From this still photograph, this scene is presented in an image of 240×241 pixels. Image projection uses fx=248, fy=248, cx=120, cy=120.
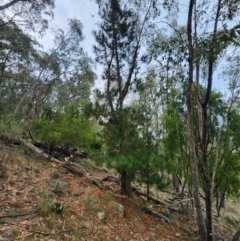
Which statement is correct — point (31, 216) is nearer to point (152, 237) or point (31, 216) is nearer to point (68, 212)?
point (68, 212)

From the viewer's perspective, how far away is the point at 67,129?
8891 millimetres

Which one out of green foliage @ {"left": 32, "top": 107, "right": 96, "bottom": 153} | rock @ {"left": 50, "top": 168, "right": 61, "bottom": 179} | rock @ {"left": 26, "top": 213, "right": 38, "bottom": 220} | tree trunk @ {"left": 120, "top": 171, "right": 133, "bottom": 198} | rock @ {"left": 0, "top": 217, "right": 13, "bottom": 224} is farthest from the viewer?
green foliage @ {"left": 32, "top": 107, "right": 96, "bottom": 153}

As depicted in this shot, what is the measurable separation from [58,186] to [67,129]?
2.90 meters

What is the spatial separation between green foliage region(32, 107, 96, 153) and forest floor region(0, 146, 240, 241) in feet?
3.89

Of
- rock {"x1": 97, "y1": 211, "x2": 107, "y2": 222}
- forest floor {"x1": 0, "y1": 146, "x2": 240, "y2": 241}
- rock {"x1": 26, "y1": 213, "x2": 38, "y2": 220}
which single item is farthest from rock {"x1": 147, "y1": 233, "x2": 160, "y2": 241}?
rock {"x1": 26, "y1": 213, "x2": 38, "y2": 220}

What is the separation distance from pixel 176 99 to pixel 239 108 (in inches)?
73.0

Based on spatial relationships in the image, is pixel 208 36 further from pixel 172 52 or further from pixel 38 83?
pixel 38 83

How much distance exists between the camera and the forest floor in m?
4.43

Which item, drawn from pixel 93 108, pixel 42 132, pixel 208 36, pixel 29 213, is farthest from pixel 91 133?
pixel 208 36

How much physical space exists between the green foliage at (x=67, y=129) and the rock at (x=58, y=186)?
7.85 ft

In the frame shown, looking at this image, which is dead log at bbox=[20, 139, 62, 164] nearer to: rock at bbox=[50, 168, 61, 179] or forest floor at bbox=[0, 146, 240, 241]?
forest floor at bbox=[0, 146, 240, 241]

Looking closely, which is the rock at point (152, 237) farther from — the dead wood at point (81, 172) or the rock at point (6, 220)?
→ the rock at point (6, 220)

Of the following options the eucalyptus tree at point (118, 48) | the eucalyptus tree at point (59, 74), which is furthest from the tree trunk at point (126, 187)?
the eucalyptus tree at point (59, 74)

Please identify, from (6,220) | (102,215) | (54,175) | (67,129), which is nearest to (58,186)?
(54,175)
